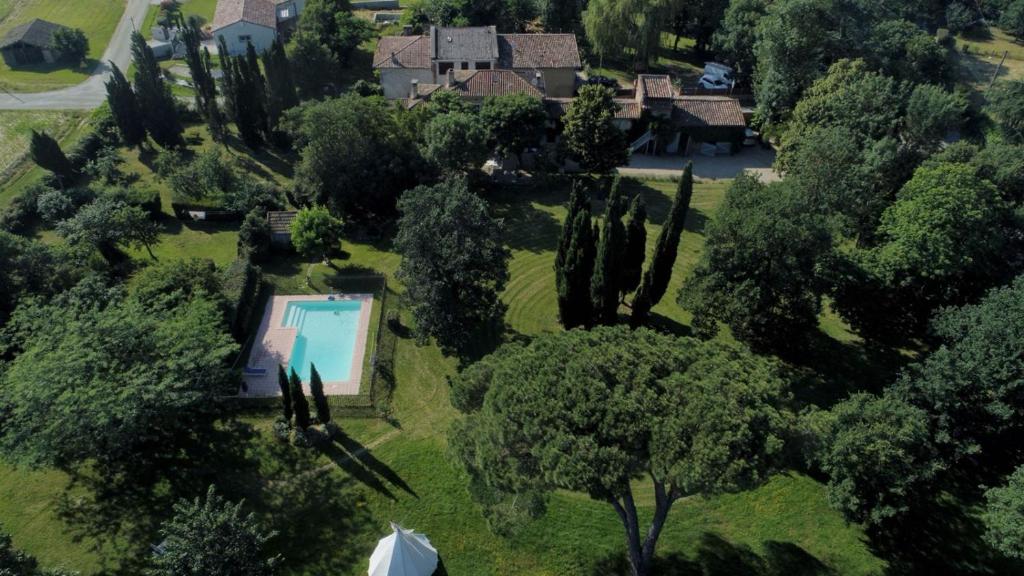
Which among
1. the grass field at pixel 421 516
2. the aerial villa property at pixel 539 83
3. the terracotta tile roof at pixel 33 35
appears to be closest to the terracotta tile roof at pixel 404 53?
the aerial villa property at pixel 539 83

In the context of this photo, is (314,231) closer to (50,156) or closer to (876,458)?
(50,156)

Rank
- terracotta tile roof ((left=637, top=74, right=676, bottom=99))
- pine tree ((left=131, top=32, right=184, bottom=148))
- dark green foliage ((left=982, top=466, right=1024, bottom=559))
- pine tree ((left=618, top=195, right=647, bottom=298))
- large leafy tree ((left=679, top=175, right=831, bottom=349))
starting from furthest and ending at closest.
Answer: terracotta tile roof ((left=637, top=74, right=676, bottom=99)), pine tree ((left=131, top=32, right=184, bottom=148)), pine tree ((left=618, top=195, right=647, bottom=298)), large leafy tree ((left=679, top=175, right=831, bottom=349)), dark green foliage ((left=982, top=466, right=1024, bottom=559))

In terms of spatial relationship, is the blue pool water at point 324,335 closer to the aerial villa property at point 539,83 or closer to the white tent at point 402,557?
the white tent at point 402,557

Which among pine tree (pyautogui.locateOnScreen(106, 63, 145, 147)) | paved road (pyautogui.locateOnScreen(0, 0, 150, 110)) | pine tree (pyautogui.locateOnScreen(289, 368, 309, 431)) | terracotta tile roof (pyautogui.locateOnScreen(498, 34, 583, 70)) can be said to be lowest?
pine tree (pyautogui.locateOnScreen(289, 368, 309, 431))

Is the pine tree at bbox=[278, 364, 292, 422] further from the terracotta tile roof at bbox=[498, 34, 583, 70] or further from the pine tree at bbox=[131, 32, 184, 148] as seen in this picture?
the terracotta tile roof at bbox=[498, 34, 583, 70]

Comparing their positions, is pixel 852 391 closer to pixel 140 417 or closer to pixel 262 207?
pixel 140 417

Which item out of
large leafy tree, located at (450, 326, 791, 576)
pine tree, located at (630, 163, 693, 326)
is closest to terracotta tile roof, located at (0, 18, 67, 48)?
pine tree, located at (630, 163, 693, 326)

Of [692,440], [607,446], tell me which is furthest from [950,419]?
[607,446]
